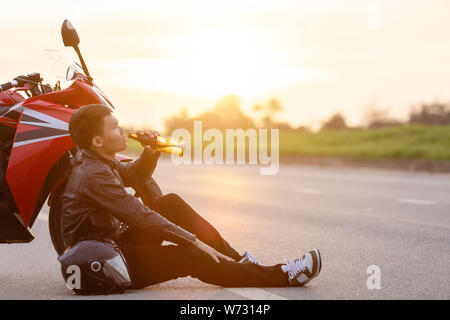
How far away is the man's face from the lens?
507 centimetres

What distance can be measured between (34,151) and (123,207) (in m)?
0.80

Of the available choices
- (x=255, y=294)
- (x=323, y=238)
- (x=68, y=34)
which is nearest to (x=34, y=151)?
(x=68, y=34)

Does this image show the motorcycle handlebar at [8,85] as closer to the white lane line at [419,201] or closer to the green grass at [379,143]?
the white lane line at [419,201]

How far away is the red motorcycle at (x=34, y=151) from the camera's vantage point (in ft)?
17.5

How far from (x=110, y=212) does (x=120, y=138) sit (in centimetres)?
46

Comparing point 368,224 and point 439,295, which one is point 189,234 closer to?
point 439,295

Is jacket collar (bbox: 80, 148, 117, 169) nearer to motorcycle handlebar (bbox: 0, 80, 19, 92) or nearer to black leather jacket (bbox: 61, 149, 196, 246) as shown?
black leather jacket (bbox: 61, 149, 196, 246)

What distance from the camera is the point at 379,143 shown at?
1164 inches

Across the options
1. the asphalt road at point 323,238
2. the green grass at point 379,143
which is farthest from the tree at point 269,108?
the asphalt road at point 323,238

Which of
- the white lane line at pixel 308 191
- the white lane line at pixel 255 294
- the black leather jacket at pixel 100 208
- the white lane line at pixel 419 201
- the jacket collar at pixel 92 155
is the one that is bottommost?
the white lane line at pixel 308 191

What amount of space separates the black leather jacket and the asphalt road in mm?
397

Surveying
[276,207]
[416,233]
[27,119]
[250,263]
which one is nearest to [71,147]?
[27,119]

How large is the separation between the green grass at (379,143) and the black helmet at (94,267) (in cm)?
1897

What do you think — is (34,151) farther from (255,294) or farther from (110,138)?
(255,294)
